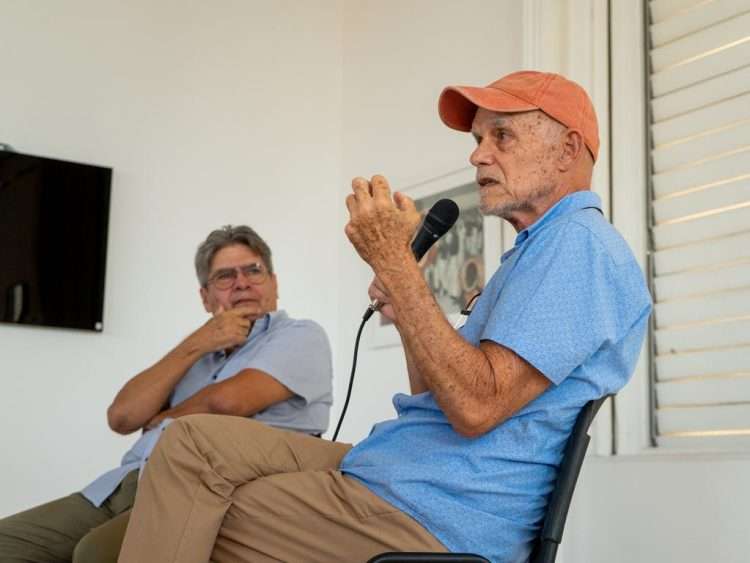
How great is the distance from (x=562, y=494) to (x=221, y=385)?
51.0 inches

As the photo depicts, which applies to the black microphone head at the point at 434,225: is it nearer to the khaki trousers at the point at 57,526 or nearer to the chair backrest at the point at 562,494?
the chair backrest at the point at 562,494

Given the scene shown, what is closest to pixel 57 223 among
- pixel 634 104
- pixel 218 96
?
pixel 218 96

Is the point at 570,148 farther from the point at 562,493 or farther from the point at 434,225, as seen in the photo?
the point at 562,493

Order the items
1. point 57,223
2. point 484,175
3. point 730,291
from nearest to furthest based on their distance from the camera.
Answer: point 484,175
point 730,291
point 57,223

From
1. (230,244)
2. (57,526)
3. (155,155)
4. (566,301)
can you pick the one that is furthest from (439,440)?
(155,155)

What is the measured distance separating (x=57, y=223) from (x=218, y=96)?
86cm

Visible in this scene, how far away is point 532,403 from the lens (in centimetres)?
161

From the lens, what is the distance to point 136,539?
5.17 feet

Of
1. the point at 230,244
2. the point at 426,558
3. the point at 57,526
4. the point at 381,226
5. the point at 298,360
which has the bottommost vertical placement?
the point at 57,526

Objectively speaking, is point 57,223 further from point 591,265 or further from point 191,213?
point 591,265

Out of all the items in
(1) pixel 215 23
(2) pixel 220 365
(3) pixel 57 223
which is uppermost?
(1) pixel 215 23

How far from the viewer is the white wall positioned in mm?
3957

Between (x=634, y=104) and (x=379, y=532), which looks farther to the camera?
(x=634, y=104)

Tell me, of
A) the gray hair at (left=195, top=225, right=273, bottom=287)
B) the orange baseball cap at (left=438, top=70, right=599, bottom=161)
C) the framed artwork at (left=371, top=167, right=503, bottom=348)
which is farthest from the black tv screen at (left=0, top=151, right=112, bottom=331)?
the orange baseball cap at (left=438, top=70, right=599, bottom=161)
